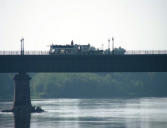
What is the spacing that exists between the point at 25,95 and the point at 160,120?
40.4m

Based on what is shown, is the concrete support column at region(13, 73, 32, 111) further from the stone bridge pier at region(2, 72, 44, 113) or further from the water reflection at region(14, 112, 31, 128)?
the water reflection at region(14, 112, 31, 128)

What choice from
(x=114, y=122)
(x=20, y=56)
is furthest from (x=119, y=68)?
(x=20, y=56)

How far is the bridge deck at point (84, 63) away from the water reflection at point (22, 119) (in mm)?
11890

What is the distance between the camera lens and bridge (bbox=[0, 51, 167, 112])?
15625 cm

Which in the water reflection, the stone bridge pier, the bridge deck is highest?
the bridge deck

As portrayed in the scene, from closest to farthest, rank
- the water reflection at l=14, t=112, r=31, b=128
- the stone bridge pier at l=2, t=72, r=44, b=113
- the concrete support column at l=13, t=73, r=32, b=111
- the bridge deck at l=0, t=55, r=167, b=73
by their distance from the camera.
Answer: the water reflection at l=14, t=112, r=31, b=128
the bridge deck at l=0, t=55, r=167, b=73
the stone bridge pier at l=2, t=72, r=44, b=113
the concrete support column at l=13, t=73, r=32, b=111

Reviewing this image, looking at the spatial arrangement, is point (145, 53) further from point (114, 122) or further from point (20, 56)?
point (20, 56)

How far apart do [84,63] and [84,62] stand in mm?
242

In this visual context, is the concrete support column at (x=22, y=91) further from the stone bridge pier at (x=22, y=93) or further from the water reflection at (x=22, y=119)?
the water reflection at (x=22, y=119)

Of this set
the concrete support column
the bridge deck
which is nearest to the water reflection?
the concrete support column

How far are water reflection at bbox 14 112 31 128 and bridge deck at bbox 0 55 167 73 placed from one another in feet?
39.0

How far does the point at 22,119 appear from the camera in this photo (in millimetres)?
159000

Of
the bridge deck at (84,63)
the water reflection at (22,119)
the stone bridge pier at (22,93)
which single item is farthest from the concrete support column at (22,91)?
the bridge deck at (84,63)

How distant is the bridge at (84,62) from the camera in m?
156
